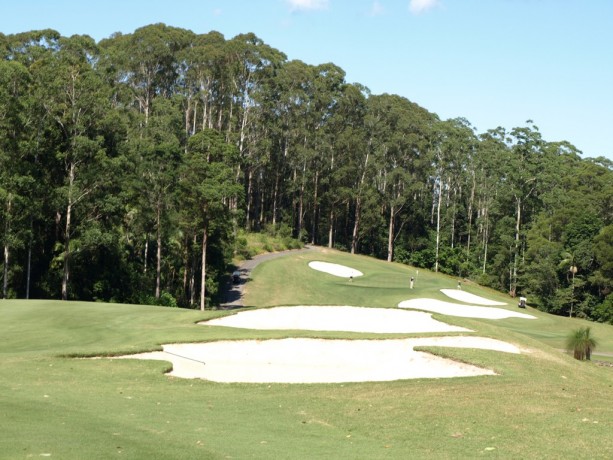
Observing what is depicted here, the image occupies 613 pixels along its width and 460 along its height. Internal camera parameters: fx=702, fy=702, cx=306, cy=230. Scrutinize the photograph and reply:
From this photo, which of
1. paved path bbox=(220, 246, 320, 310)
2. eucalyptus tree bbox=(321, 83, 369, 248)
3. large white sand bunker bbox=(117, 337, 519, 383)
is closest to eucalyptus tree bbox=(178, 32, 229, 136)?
eucalyptus tree bbox=(321, 83, 369, 248)

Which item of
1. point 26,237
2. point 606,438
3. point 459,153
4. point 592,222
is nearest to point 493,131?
point 459,153

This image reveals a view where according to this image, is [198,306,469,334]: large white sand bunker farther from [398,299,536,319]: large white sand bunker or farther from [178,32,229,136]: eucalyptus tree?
[178,32,229,136]: eucalyptus tree

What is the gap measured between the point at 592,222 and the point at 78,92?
52.6 meters

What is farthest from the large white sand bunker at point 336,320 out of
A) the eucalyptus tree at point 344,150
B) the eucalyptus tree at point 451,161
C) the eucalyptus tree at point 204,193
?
the eucalyptus tree at point 451,161

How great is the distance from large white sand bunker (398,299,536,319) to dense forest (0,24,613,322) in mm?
15219

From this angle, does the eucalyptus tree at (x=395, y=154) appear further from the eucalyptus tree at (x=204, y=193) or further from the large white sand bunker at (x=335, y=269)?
the eucalyptus tree at (x=204, y=193)

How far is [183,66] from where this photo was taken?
88.9 meters

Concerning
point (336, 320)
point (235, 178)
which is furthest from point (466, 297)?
point (235, 178)

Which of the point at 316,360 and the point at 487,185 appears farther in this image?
the point at 487,185

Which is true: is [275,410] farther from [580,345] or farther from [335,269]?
[335,269]

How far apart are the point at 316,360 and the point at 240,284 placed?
38968mm

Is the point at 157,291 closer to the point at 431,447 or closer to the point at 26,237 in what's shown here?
the point at 26,237

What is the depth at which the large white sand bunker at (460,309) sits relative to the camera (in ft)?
149

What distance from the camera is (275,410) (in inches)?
539
